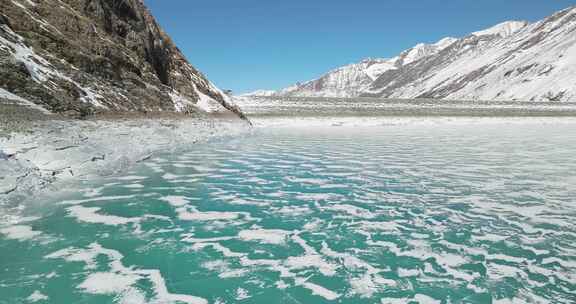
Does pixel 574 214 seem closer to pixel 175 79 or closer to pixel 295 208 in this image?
pixel 295 208

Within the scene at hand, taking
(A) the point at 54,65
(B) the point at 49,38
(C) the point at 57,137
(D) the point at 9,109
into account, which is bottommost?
(C) the point at 57,137

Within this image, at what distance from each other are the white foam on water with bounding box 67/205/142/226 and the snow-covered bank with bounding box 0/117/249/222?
43.7 inches

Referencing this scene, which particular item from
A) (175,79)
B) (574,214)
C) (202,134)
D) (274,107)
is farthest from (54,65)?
(274,107)

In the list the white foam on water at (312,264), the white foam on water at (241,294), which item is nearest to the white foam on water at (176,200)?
the white foam on water at (312,264)

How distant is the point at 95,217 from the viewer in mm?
7543

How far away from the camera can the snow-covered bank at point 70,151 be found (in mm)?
8536

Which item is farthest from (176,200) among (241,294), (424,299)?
(424,299)

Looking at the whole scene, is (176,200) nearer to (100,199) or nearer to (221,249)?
(100,199)

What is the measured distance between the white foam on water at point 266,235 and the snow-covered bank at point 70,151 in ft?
14.7

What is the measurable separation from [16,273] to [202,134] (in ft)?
65.5

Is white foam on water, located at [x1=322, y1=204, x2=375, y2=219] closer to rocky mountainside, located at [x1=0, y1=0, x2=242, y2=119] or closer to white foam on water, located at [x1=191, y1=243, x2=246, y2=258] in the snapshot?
white foam on water, located at [x1=191, y1=243, x2=246, y2=258]

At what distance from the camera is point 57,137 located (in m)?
12.1

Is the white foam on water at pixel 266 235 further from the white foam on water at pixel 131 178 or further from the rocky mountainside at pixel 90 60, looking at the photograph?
the rocky mountainside at pixel 90 60

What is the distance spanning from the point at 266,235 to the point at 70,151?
788 centimetres
